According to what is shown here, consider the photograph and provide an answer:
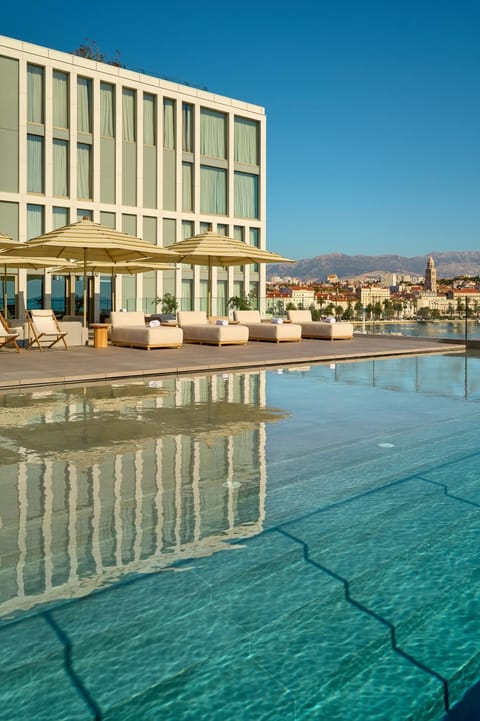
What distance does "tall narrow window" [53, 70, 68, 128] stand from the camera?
30891 millimetres

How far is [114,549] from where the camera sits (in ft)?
12.1

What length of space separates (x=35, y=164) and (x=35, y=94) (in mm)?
3077

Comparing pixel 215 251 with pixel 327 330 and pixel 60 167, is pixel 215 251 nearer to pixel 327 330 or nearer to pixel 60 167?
pixel 327 330

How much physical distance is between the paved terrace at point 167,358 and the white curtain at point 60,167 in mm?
16148

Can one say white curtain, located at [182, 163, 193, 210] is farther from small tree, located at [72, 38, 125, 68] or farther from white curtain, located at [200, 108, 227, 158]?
small tree, located at [72, 38, 125, 68]

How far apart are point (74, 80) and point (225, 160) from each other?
9489mm

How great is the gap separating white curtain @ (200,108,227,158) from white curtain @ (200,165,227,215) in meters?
0.89

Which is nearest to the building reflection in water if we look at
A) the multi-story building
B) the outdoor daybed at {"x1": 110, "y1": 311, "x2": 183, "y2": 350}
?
the outdoor daybed at {"x1": 110, "y1": 311, "x2": 183, "y2": 350}

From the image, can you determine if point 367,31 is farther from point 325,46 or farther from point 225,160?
point 225,160

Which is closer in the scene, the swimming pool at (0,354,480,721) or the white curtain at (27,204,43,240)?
the swimming pool at (0,354,480,721)

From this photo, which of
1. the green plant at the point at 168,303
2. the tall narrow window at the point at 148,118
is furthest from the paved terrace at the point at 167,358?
the tall narrow window at the point at 148,118

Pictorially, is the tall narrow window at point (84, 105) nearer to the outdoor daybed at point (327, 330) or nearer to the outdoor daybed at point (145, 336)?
the outdoor daybed at point (327, 330)

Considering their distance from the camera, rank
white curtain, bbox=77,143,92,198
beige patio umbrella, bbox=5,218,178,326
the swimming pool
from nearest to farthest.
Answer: the swimming pool → beige patio umbrella, bbox=5,218,178,326 → white curtain, bbox=77,143,92,198

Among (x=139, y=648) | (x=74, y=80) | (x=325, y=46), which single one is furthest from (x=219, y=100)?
(x=139, y=648)
